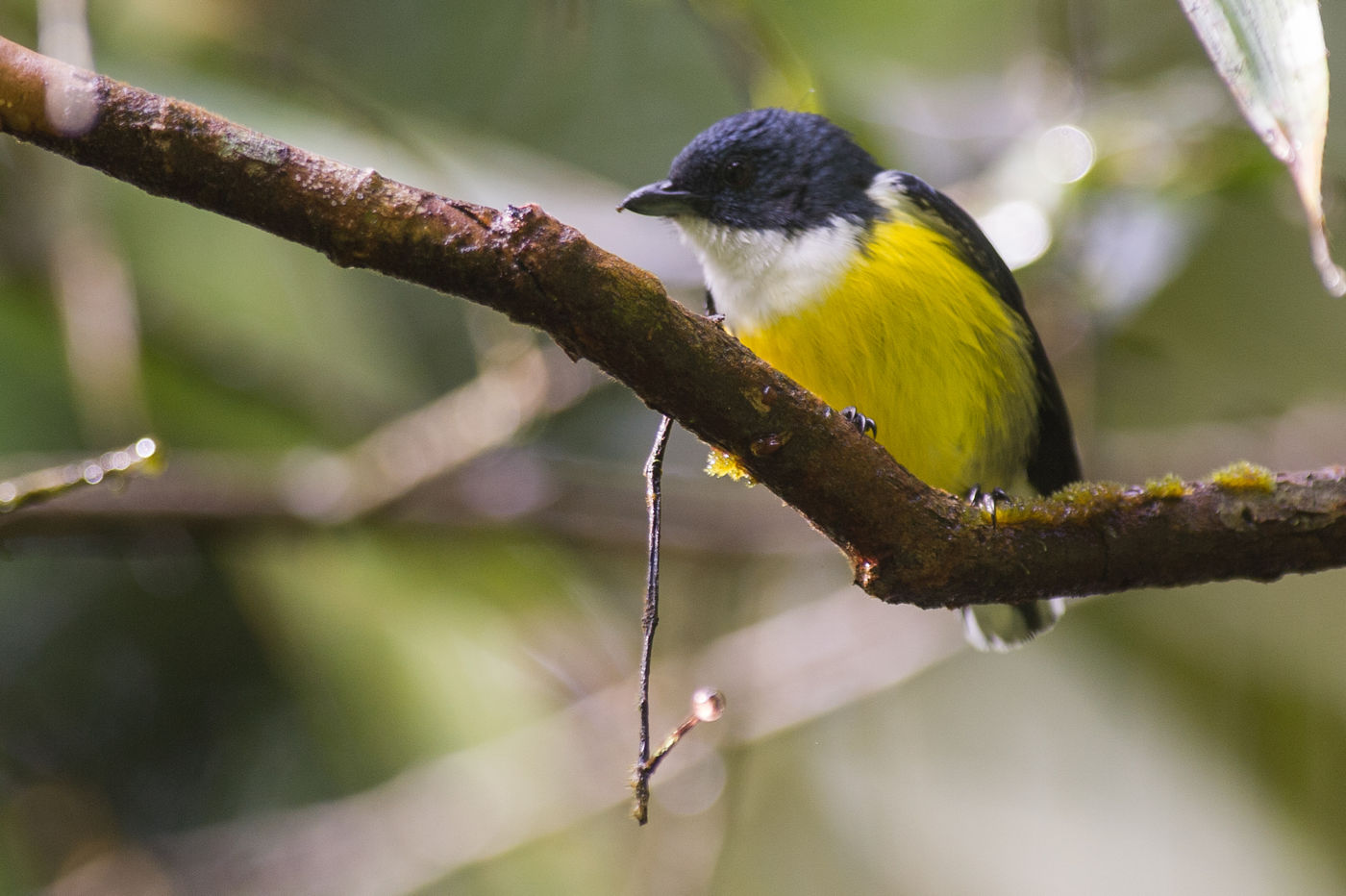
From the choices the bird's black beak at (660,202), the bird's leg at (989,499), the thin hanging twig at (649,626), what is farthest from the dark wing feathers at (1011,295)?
the thin hanging twig at (649,626)

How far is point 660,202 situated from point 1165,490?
1.33 meters

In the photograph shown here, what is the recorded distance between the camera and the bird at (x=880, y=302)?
2.32 metres

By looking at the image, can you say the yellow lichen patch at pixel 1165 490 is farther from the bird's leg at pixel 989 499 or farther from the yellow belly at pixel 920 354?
the yellow belly at pixel 920 354

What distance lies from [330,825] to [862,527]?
8.94 ft

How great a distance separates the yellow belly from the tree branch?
637mm

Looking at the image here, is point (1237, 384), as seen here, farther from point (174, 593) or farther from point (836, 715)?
point (174, 593)

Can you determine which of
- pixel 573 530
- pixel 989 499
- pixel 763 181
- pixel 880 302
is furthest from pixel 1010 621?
pixel 573 530

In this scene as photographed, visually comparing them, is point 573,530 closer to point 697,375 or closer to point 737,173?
point 737,173

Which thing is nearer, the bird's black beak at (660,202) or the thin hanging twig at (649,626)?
the thin hanging twig at (649,626)

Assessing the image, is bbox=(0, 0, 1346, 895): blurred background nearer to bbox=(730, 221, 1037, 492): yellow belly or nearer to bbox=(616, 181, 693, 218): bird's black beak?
bbox=(616, 181, 693, 218): bird's black beak

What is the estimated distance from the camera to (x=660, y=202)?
8.59ft

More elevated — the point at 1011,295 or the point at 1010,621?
the point at 1011,295

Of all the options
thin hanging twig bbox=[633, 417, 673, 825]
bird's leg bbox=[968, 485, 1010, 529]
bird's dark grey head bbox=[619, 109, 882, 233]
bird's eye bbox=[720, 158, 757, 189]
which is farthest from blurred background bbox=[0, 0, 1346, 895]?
thin hanging twig bbox=[633, 417, 673, 825]

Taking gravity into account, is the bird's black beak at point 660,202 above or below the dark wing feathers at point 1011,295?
above
